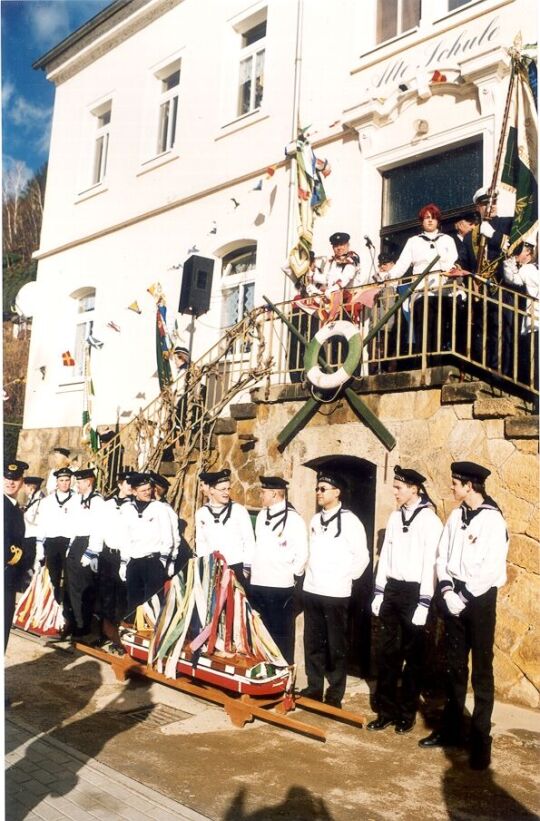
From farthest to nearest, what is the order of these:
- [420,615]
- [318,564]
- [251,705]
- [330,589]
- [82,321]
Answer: [82,321] < [318,564] < [330,589] < [251,705] < [420,615]

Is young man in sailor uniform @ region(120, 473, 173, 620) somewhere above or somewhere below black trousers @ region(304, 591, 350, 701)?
above

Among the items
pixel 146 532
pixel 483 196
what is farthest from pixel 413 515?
pixel 483 196

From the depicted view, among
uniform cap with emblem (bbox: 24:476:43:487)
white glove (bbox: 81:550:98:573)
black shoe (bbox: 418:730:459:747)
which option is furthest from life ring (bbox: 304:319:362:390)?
uniform cap with emblem (bbox: 24:476:43:487)

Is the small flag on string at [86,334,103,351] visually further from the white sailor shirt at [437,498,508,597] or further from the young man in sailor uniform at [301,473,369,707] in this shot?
the white sailor shirt at [437,498,508,597]

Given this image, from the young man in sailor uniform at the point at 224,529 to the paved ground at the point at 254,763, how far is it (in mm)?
1314

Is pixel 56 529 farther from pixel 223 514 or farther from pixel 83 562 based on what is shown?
pixel 223 514

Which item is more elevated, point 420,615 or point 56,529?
point 56,529

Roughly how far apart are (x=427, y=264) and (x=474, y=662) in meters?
3.94

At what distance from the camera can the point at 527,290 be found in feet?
22.2

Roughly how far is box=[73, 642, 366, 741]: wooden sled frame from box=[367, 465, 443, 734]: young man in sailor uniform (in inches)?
11.8

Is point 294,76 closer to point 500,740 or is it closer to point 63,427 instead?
point 63,427

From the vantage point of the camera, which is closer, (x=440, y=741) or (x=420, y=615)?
(x=440, y=741)

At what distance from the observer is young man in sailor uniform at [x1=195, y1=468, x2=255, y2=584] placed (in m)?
6.78

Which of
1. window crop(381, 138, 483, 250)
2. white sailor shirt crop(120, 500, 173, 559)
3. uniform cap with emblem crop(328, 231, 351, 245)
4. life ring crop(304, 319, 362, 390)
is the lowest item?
white sailor shirt crop(120, 500, 173, 559)
